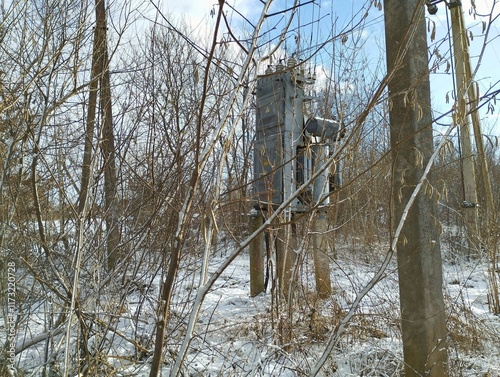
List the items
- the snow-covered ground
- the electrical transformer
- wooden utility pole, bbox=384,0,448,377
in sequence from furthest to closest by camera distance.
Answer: the electrical transformer → the snow-covered ground → wooden utility pole, bbox=384,0,448,377

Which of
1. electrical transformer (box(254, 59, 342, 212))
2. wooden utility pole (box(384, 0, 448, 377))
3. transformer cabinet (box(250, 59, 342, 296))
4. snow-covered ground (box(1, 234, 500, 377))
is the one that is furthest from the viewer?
electrical transformer (box(254, 59, 342, 212))

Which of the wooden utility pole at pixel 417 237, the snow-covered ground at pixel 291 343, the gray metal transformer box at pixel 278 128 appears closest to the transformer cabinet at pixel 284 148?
the gray metal transformer box at pixel 278 128

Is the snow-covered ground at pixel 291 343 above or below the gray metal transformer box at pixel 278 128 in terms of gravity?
below

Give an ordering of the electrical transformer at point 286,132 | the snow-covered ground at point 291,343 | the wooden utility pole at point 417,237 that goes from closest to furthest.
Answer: the wooden utility pole at point 417,237 < the snow-covered ground at point 291,343 < the electrical transformer at point 286,132

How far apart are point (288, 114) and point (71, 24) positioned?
2209 mm

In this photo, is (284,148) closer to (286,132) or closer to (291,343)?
(286,132)

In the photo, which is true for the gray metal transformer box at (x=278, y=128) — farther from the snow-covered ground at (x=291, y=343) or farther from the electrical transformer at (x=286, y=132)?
the snow-covered ground at (x=291, y=343)

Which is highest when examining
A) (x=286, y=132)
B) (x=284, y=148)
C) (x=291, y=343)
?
(x=286, y=132)

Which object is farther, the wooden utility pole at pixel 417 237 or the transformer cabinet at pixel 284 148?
the transformer cabinet at pixel 284 148

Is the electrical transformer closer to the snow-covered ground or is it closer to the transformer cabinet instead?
the transformer cabinet

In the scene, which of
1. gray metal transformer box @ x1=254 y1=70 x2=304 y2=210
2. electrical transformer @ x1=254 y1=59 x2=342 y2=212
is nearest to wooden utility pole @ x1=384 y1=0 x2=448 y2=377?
electrical transformer @ x1=254 y1=59 x2=342 y2=212

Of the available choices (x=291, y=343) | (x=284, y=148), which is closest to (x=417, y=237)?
(x=291, y=343)

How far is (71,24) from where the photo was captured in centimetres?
374

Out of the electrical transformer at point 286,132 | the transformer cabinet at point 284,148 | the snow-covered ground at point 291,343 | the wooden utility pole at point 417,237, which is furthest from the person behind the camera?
the electrical transformer at point 286,132
